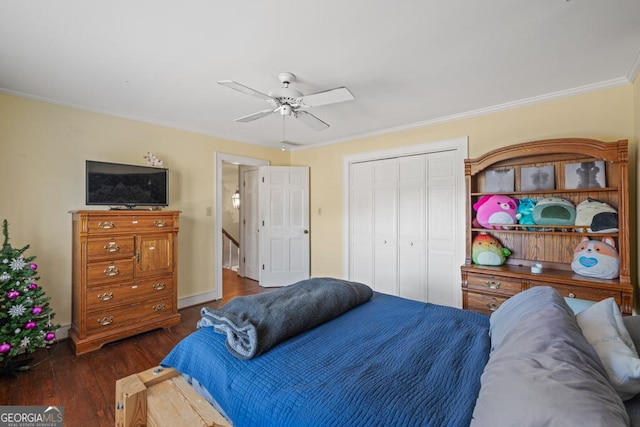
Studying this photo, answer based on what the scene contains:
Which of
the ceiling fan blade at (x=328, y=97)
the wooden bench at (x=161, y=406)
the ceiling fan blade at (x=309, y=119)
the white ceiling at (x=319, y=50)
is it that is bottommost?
the wooden bench at (x=161, y=406)

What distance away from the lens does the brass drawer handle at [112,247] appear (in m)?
2.68

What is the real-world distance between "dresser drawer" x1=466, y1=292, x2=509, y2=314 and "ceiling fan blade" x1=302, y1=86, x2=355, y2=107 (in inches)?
86.3

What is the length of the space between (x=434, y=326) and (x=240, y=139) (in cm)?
373

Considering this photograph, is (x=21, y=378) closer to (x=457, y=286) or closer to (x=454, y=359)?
(x=454, y=359)

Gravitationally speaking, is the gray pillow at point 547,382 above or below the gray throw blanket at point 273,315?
above

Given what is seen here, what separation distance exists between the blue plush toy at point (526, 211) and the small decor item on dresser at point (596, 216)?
325mm

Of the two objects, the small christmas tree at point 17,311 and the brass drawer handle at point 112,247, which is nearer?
the small christmas tree at point 17,311

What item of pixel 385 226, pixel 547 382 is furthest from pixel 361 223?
pixel 547 382

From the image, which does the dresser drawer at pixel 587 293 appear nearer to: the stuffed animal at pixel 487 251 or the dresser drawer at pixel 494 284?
the dresser drawer at pixel 494 284

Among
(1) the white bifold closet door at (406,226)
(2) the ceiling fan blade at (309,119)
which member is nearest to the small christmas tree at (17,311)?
(2) the ceiling fan blade at (309,119)

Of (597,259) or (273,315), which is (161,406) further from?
(597,259)

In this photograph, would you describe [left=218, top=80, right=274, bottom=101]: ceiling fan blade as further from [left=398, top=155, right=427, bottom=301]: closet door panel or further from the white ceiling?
[left=398, top=155, right=427, bottom=301]: closet door panel

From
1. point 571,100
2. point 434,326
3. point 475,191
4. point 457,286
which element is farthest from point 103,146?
point 571,100

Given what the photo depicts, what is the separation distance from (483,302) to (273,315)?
2.19m
